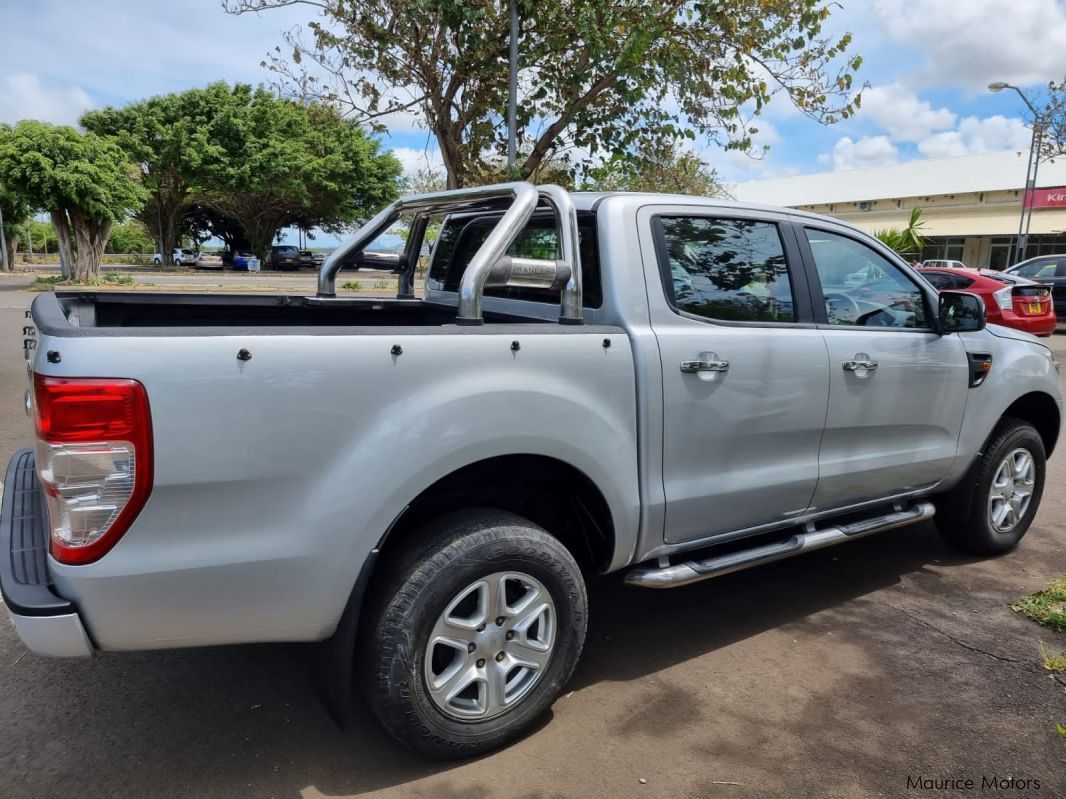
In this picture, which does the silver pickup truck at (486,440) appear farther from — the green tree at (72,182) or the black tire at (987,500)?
the green tree at (72,182)

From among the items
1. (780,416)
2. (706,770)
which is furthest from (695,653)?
(780,416)

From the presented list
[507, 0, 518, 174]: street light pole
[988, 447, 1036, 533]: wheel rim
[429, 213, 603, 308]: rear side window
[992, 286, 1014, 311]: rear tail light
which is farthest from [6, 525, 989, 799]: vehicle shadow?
[992, 286, 1014, 311]: rear tail light

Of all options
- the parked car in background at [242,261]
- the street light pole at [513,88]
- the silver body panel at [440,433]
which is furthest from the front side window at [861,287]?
the parked car in background at [242,261]

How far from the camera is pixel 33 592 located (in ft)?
6.68

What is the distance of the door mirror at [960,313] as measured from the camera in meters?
3.84

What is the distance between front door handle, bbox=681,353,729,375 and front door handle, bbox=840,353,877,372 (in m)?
0.74

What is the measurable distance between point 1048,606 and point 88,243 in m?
30.7

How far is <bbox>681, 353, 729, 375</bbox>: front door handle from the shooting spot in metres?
2.92

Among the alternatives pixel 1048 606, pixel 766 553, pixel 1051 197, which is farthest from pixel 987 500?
pixel 1051 197

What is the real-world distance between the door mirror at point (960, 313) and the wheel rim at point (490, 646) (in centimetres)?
250

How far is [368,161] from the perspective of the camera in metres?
42.9

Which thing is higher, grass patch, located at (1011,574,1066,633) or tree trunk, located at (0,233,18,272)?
tree trunk, located at (0,233,18,272)

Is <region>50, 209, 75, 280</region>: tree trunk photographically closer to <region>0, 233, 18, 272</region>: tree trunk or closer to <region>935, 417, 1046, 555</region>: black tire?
<region>0, 233, 18, 272</region>: tree trunk

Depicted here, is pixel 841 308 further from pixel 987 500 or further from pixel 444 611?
pixel 444 611
